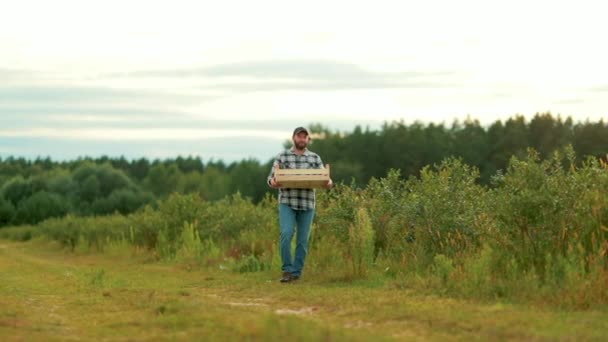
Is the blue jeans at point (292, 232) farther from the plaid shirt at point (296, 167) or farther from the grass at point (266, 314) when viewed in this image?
the grass at point (266, 314)

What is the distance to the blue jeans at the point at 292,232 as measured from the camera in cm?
1530

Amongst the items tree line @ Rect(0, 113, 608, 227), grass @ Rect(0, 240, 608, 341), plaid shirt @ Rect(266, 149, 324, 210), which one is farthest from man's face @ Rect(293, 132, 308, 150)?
tree line @ Rect(0, 113, 608, 227)

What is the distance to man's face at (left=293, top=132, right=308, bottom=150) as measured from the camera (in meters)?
15.1

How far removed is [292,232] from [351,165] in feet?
283

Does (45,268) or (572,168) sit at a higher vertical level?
(572,168)

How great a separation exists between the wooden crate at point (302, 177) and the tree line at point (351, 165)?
4686cm

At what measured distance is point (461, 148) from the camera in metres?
96.8

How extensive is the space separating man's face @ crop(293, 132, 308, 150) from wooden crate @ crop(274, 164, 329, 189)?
0.48 meters

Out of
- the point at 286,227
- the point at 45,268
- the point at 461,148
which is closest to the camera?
the point at 286,227

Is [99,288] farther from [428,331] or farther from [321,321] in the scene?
[428,331]

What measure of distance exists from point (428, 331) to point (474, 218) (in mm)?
6164

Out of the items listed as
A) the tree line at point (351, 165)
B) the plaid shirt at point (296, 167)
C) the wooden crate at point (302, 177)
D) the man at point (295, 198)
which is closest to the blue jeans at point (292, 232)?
the man at point (295, 198)

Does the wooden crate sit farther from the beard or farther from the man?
the beard

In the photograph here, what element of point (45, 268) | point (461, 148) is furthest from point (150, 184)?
point (45, 268)
